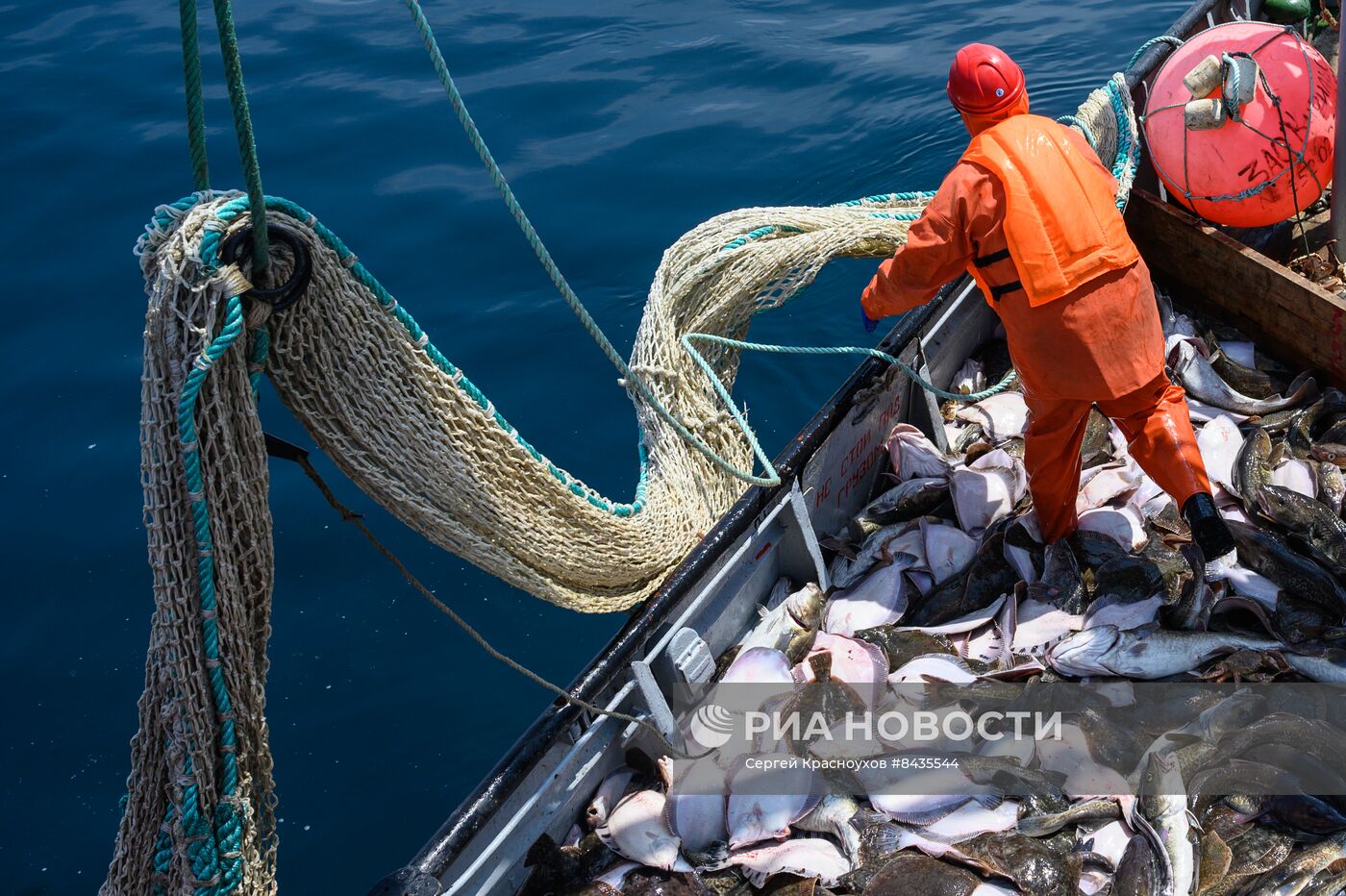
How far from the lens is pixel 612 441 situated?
21.5 feet

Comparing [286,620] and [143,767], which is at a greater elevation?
[143,767]

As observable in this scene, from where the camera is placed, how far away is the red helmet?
12.3ft

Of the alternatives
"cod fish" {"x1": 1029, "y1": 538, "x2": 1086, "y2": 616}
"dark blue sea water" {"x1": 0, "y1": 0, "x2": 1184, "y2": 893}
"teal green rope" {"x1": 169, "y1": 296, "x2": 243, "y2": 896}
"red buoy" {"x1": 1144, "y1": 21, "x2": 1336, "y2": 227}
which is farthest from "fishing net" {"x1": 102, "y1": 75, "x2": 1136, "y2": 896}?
"red buoy" {"x1": 1144, "y1": 21, "x2": 1336, "y2": 227}

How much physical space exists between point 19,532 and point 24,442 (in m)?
0.78

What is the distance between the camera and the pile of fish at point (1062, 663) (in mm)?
3277

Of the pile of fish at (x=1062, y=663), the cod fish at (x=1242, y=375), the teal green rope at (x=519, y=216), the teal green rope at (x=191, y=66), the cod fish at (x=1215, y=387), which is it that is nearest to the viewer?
the teal green rope at (x=191, y=66)

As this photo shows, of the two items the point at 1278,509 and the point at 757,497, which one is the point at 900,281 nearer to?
the point at 757,497

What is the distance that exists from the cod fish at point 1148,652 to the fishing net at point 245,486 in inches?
68.1

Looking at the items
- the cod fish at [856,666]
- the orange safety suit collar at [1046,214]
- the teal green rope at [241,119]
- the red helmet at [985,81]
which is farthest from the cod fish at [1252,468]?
the teal green rope at [241,119]

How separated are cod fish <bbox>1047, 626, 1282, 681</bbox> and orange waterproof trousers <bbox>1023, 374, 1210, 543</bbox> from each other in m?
0.53

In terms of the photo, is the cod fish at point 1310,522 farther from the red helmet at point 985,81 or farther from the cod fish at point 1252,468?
the red helmet at point 985,81

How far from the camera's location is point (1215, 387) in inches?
194

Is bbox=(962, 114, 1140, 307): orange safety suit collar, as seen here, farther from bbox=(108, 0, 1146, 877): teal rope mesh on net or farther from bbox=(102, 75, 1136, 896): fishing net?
bbox=(102, 75, 1136, 896): fishing net

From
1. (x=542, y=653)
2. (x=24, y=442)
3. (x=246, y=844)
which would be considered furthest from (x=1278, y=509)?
(x=24, y=442)
